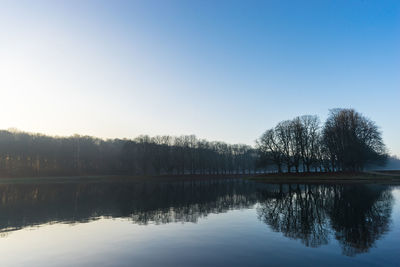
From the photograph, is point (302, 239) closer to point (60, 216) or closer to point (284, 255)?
point (284, 255)

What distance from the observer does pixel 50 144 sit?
4966 inches

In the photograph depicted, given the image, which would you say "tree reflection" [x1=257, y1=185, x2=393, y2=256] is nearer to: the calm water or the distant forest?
the calm water

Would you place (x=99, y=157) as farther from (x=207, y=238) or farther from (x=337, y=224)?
(x=337, y=224)

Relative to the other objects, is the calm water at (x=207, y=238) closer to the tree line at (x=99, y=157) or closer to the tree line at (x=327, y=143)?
the tree line at (x=327, y=143)

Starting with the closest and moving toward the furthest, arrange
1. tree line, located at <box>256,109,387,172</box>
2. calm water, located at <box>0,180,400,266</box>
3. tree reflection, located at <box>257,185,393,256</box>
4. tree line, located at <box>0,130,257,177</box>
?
calm water, located at <box>0,180,400,266</box>
tree reflection, located at <box>257,185,393,256</box>
tree line, located at <box>256,109,387,172</box>
tree line, located at <box>0,130,257,177</box>

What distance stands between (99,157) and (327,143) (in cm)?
11260

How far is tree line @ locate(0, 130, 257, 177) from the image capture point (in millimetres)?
111000

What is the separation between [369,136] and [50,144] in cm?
14078

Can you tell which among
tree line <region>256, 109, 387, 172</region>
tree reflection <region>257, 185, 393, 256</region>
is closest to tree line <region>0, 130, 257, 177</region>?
tree line <region>256, 109, 387, 172</region>

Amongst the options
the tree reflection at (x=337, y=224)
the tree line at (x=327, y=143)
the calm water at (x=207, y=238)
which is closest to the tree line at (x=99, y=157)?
the tree line at (x=327, y=143)

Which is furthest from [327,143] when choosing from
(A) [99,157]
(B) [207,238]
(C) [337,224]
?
(A) [99,157]

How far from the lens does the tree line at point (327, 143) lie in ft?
249

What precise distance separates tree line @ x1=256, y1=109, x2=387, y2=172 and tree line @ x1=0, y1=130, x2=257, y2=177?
46.5m

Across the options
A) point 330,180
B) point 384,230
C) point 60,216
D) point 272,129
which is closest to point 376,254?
point 384,230
